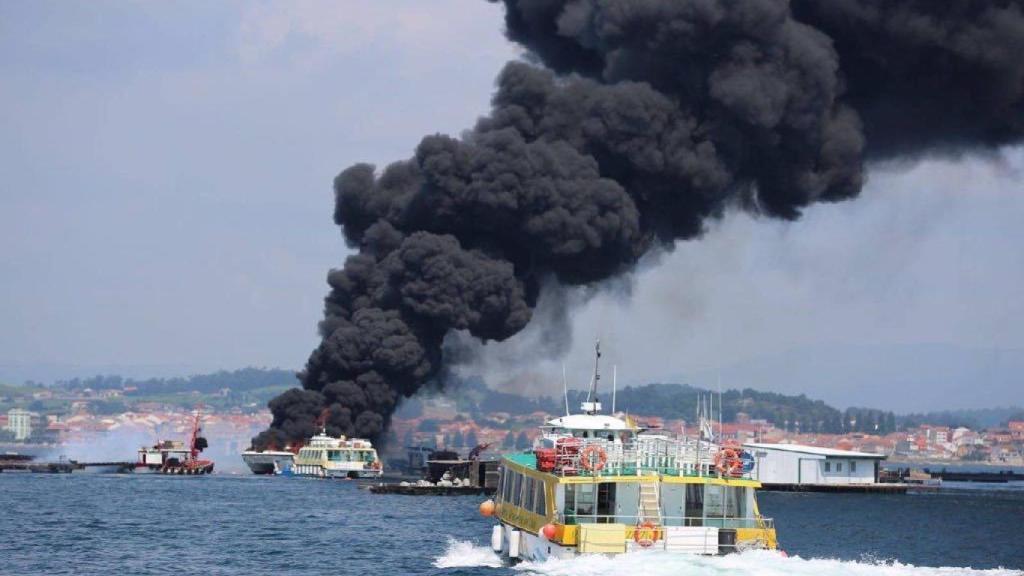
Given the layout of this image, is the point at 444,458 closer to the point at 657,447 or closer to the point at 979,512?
the point at 979,512

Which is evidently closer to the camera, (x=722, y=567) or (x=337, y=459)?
(x=722, y=567)

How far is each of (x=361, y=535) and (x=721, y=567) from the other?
23.8 m

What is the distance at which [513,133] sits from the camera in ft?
330

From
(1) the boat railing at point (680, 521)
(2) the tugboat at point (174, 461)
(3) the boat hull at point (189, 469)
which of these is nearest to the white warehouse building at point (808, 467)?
(3) the boat hull at point (189, 469)

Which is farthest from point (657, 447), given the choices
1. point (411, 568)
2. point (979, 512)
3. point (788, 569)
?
point (979, 512)

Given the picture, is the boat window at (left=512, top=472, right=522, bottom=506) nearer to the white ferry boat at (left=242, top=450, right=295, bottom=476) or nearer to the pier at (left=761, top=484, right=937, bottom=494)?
the pier at (left=761, top=484, right=937, bottom=494)

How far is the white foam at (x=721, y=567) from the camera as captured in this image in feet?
109

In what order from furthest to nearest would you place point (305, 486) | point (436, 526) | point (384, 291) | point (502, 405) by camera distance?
1. point (502, 405)
2. point (384, 291)
3. point (305, 486)
4. point (436, 526)

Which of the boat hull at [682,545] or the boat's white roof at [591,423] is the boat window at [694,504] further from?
the boat's white roof at [591,423]

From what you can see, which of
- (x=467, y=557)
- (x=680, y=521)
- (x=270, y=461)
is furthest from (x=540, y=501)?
(x=270, y=461)

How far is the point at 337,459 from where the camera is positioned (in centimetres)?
9606

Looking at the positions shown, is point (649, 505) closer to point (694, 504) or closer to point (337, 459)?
point (694, 504)

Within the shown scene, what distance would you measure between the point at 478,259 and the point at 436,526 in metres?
41.9

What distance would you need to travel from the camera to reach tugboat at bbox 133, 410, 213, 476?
10562cm
